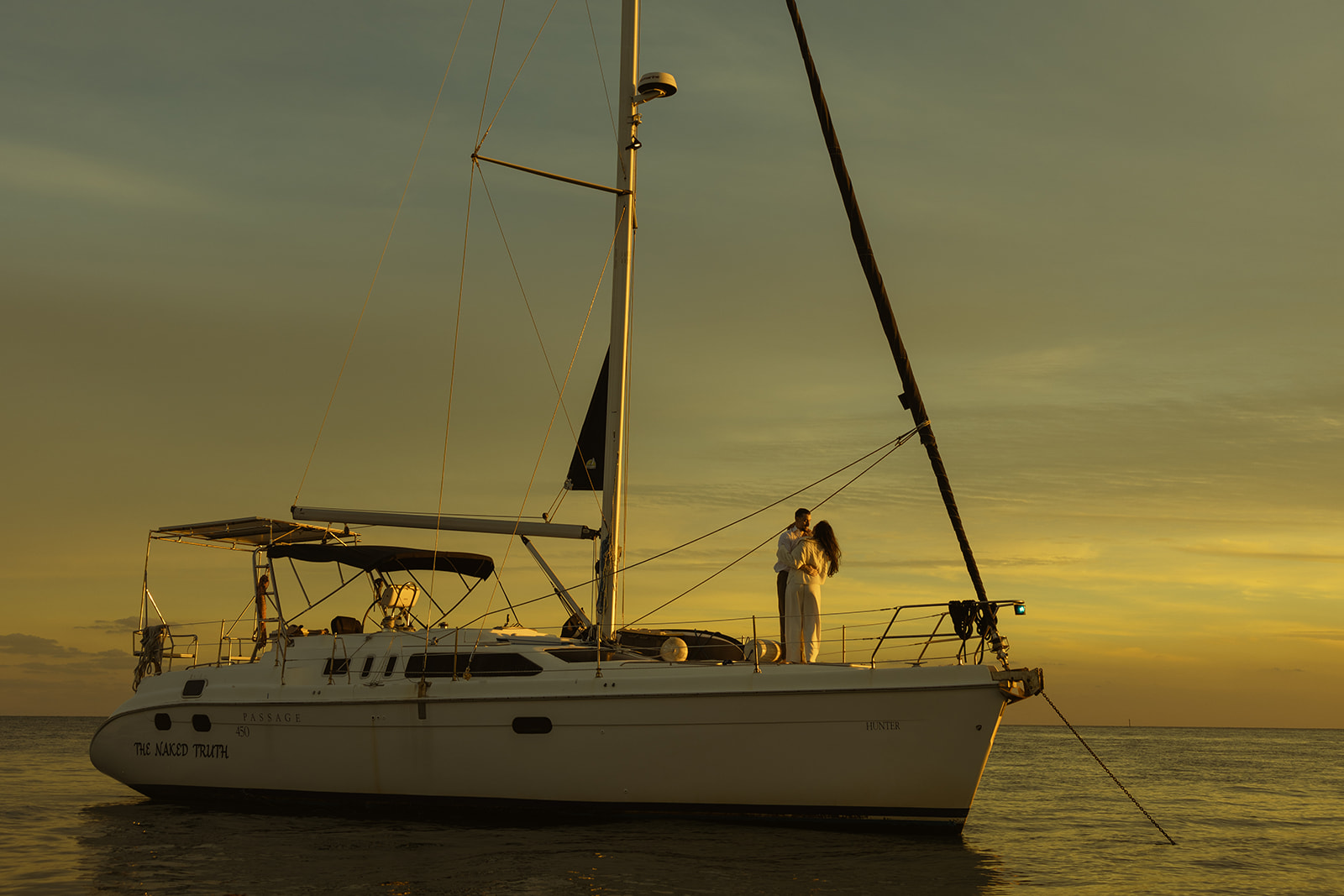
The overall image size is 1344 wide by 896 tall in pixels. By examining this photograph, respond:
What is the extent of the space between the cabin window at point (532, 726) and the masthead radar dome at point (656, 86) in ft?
30.6

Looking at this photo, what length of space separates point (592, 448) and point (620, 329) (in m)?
1.79

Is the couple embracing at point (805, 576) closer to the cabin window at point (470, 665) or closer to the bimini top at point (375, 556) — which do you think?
the cabin window at point (470, 665)

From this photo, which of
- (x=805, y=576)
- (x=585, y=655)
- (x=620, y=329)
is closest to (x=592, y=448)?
(x=620, y=329)

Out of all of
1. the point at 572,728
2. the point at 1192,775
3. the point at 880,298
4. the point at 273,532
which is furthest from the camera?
the point at 1192,775

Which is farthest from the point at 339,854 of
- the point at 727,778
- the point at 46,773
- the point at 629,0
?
the point at 46,773

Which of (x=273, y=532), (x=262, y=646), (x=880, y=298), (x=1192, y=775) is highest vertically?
(x=880, y=298)

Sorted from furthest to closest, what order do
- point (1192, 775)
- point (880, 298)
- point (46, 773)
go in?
point (1192, 775) → point (46, 773) → point (880, 298)

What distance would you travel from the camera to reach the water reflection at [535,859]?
10352mm

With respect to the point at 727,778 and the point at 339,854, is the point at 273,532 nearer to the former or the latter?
the point at 339,854

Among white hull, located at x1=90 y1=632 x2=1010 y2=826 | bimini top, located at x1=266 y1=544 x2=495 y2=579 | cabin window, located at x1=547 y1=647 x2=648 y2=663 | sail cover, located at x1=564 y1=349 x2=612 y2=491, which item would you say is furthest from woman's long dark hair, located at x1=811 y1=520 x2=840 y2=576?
bimini top, located at x1=266 y1=544 x2=495 y2=579

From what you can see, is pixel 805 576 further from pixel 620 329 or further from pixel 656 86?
pixel 656 86

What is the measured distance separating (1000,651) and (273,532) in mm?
10855

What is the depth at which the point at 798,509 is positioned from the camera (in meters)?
13.1

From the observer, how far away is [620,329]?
1531 centimetres
